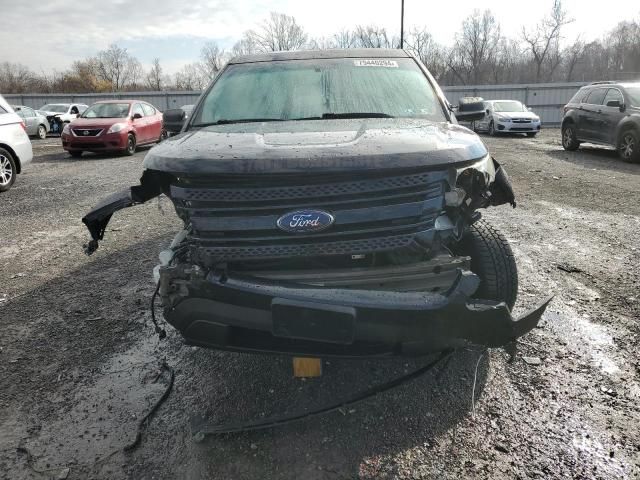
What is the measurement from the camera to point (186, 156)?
2.25 meters

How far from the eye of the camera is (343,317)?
207cm

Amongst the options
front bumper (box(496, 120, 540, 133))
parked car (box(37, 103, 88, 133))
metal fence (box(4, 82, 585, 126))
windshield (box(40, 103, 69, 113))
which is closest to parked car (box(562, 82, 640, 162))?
front bumper (box(496, 120, 540, 133))

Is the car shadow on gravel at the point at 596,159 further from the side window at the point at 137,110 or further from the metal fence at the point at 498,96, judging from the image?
the metal fence at the point at 498,96

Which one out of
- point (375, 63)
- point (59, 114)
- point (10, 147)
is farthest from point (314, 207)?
point (59, 114)

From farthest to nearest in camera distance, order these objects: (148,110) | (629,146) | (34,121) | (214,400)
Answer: (34,121)
(148,110)
(629,146)
(214,400)

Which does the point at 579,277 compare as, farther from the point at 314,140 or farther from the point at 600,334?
the point at 314,140

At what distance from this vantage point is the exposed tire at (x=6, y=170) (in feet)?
28.1

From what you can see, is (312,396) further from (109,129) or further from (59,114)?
(59,114)

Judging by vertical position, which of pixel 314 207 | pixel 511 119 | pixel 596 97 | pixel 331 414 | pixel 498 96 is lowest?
pixel 331 414

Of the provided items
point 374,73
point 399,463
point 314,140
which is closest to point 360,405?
point 399,463

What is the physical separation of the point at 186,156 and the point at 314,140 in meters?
0.61

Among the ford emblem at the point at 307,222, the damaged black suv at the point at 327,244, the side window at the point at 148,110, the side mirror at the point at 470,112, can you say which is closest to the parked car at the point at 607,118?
the side mirror at the point at 470,112

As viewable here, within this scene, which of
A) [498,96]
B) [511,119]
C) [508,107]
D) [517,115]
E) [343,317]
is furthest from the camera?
[498,96]

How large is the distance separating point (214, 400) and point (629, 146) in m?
11.3
